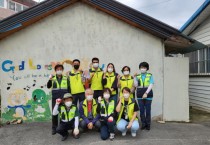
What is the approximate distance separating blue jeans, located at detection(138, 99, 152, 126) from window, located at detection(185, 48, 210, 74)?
487 cm

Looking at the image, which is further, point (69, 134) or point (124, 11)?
point (124, 11)

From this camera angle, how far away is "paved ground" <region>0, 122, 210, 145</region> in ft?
16.9

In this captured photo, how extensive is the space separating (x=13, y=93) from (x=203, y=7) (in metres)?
7.45

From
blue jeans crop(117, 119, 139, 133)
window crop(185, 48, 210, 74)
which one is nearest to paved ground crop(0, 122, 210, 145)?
blue jeans crop(117, 119, 139, 133)

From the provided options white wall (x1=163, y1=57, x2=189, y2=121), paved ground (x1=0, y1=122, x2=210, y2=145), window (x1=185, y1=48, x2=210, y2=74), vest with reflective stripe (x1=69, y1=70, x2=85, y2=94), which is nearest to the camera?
paved ground (x1=0, y1=122, x2=210, y2=145)

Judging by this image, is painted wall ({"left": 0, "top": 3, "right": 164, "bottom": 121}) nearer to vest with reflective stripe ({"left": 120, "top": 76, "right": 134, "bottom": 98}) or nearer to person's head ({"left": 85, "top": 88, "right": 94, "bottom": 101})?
vest with reflective stripe ({"left": 120, "top": 76, "right": 134, "bottom": 98})

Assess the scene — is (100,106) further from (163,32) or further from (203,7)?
(203,7)

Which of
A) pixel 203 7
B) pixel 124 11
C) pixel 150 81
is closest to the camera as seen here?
pixel 150 81

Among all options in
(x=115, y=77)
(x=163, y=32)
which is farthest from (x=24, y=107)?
(x=163, y=32)

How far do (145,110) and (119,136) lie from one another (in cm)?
116

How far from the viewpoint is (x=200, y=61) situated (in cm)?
1038

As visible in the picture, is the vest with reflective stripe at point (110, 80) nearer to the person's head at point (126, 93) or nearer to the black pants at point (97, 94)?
the black pants at point (97, 94)

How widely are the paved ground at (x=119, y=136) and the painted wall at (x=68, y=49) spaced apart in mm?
719

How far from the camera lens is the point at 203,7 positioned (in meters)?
8.39
